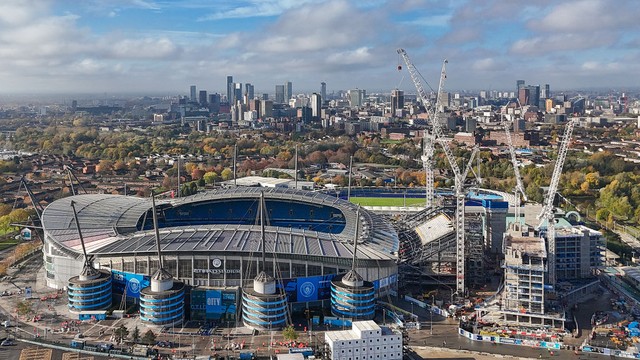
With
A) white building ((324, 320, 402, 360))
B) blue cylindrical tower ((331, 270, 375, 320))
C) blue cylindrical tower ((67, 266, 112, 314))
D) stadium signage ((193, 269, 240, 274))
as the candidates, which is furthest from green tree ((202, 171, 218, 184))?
white building ((324, 320, 402, 360))

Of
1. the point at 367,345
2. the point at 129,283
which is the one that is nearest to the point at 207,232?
the point at 129,283

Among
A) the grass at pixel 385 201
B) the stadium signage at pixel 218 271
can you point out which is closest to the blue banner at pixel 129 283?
the stadium signage at pixel 218 271

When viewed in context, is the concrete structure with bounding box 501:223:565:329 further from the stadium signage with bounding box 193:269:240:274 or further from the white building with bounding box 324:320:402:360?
the stadium signage with bounding box 193:269:240:274

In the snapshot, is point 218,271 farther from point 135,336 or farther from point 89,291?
point 89,291

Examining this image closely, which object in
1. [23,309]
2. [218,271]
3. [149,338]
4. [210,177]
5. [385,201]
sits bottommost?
[149,338]

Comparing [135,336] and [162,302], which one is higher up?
[162,302]

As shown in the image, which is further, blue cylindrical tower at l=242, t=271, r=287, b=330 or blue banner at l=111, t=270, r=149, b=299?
blue banner at l=111, t=270, r=149, b=299

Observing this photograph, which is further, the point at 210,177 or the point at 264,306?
the point at 210,177
